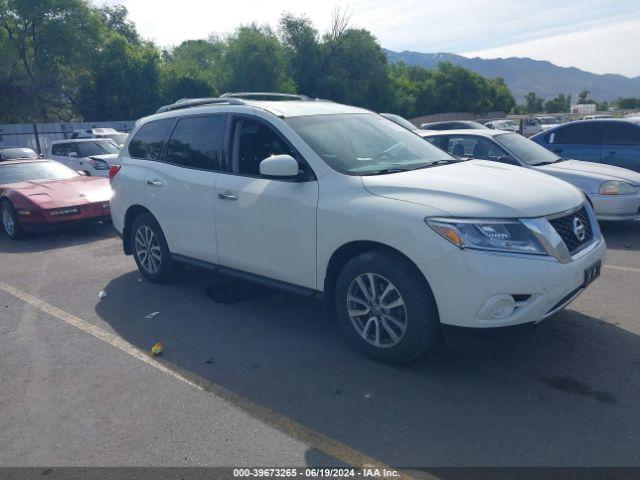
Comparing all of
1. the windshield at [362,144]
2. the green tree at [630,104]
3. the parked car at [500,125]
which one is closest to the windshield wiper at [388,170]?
the windshield at [362,144]

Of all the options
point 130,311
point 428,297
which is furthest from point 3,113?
point 428,297

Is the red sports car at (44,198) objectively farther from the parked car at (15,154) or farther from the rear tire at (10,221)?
the parked car at (15,154)

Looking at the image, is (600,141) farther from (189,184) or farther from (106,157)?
(106,157)

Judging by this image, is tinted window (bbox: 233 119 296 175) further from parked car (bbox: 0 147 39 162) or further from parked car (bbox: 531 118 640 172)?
parked car (bbox: 0 147 39 162)

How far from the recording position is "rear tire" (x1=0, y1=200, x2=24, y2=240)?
9.21 meters

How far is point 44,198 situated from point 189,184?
4.93 m

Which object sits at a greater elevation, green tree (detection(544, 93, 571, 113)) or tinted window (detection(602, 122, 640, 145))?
tinted window (detection(602, 122, 640, 145))

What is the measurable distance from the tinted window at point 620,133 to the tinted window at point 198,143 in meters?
7.70

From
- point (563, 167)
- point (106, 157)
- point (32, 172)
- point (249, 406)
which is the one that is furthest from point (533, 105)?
point (249, 406)

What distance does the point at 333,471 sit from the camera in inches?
117

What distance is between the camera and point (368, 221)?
3.91 metres

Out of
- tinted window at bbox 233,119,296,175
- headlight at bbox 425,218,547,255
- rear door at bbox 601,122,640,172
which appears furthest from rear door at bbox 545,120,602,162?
headlight at bbox 425,218,547,255

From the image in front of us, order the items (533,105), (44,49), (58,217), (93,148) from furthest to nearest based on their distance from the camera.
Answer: (533,105) → (44,49) → (93,148) → (58,217)

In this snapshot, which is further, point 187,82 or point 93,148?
point 187,82
